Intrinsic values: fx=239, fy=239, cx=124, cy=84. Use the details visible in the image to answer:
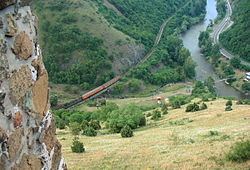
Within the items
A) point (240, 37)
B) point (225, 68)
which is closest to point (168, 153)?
point (225, 68)

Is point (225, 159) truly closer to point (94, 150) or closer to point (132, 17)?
point (94, 150)

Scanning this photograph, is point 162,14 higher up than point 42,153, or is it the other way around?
point 162,14

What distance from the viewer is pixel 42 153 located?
4.84 metres

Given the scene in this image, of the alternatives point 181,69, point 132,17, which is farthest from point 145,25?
point 181,69

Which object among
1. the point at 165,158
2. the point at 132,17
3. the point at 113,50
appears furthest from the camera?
the point at 132,17

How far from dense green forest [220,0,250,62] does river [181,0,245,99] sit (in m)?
9.45

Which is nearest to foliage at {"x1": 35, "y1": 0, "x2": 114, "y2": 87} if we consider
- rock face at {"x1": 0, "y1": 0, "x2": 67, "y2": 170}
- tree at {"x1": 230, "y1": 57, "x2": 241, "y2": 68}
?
tree at {"x1": 230, "y1": 57, "x2": 241, "y2": 68}

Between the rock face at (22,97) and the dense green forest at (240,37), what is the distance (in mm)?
74584

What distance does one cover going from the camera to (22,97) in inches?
169

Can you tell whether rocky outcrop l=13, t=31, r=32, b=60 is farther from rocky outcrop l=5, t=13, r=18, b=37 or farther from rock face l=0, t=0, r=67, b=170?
rocky outcrop l=5, t=13, r=18, b=37

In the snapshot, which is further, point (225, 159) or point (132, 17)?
point (132, 17)

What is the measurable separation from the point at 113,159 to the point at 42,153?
8395 millimetres

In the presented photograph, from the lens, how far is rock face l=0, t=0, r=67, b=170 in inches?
151

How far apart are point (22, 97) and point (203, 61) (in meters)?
74.8
